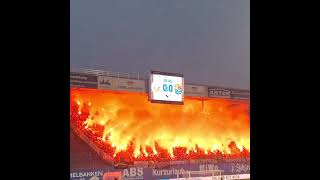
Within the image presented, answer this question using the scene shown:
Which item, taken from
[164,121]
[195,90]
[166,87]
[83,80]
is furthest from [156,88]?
[83,80]

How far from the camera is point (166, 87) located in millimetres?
13664

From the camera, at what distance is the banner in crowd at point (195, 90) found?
14.3 meters

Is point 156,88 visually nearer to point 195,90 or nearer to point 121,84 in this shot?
point 121,84

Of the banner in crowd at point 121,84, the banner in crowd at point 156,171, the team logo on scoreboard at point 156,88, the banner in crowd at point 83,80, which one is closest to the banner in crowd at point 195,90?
the team logo on scoreboard at point 156,88

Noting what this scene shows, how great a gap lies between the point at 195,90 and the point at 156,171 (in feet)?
10.5

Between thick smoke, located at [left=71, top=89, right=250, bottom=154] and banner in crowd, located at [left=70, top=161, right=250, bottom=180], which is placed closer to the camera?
banner in crowd, located at [left=70, top=161, right=250, bottom=180]

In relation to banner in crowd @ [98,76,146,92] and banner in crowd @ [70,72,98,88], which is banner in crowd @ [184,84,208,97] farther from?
banner in crowd @ [70,72,98,88]

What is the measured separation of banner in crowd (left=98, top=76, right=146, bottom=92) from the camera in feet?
40.2

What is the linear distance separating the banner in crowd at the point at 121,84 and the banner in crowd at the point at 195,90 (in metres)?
1.79

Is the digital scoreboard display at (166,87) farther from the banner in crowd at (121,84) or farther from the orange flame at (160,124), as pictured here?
the banner in crowd at (121,84)

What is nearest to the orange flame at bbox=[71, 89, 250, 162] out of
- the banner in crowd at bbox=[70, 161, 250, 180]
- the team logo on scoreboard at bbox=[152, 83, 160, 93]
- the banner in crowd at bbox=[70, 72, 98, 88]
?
the banner in crowd at bbox=[70, 72, 98, 88]

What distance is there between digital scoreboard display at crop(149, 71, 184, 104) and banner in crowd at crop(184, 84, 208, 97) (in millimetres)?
201
